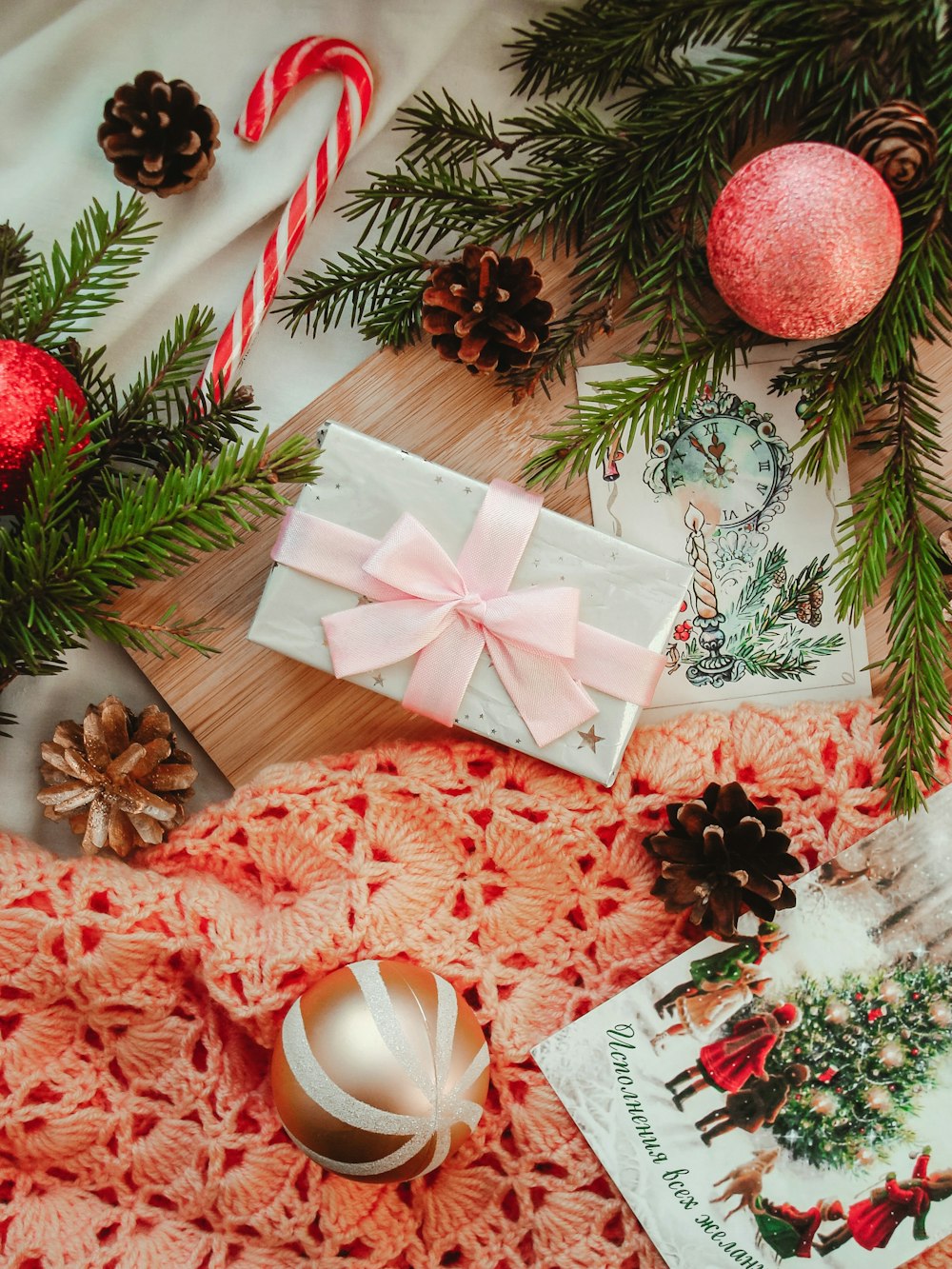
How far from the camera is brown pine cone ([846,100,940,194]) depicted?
76 centimetres

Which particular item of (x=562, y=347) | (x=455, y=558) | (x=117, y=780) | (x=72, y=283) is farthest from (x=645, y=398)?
(x=117, y=780)

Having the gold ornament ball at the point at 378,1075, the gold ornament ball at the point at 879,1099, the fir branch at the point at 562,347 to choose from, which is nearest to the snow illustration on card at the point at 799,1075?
the gold ornament ball at the point at 879,1099

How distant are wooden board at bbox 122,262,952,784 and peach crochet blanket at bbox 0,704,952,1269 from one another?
75 millimetres

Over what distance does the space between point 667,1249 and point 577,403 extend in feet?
2.55

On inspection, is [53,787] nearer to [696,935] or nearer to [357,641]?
[357,641]

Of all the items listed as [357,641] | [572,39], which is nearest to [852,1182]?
[357,641]

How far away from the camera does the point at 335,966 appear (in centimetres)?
87

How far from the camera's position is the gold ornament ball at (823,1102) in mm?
864

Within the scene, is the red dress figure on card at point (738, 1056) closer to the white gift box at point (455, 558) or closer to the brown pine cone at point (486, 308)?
the white gift box at point (455, 558)

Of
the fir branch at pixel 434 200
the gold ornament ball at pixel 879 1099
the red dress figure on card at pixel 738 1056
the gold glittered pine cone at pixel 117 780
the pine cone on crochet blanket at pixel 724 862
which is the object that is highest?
the fir branch at pixel 434 200

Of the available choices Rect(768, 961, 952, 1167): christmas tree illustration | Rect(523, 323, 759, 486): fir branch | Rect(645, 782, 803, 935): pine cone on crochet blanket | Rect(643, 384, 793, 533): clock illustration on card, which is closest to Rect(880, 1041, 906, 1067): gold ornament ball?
Rect(768, 961, 952, 1167): christmas tree illustration

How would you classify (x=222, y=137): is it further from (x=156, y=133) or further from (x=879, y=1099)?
(x=879, y=1099)

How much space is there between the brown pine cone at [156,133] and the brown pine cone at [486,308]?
261mm

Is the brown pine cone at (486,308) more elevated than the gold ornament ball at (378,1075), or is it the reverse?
the brown pine cone at (486,308)
